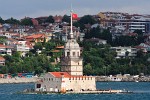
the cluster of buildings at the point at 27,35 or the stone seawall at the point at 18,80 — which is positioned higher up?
the cluster of buildings at the point at 27,35

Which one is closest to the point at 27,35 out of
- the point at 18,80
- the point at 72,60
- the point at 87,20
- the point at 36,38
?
the point at 36,38

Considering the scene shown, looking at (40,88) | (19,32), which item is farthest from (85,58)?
(40,88)

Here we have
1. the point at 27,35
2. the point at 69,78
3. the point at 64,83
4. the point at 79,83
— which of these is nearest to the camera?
the point at 64,83

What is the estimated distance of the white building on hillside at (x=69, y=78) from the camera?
300 ft

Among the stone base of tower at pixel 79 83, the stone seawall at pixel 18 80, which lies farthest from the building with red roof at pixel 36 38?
Result: the stone base of tower at pixel 79 83

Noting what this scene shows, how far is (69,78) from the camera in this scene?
91562mm

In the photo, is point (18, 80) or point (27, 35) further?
point (27, 35)

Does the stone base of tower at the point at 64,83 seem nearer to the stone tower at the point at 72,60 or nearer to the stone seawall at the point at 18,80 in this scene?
the stone tower at the point at 72,60

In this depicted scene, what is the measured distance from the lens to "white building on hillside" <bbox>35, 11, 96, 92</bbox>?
91.4 metres

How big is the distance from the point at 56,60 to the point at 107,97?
58.7m

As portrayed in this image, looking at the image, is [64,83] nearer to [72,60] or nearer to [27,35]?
[72,60]

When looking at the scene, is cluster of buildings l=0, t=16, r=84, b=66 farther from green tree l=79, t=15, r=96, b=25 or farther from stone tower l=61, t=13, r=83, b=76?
stone tower l=61, t=13, r=83, b=76

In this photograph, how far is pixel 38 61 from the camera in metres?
142

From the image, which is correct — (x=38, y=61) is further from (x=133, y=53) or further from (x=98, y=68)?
(x=133, y=53)
